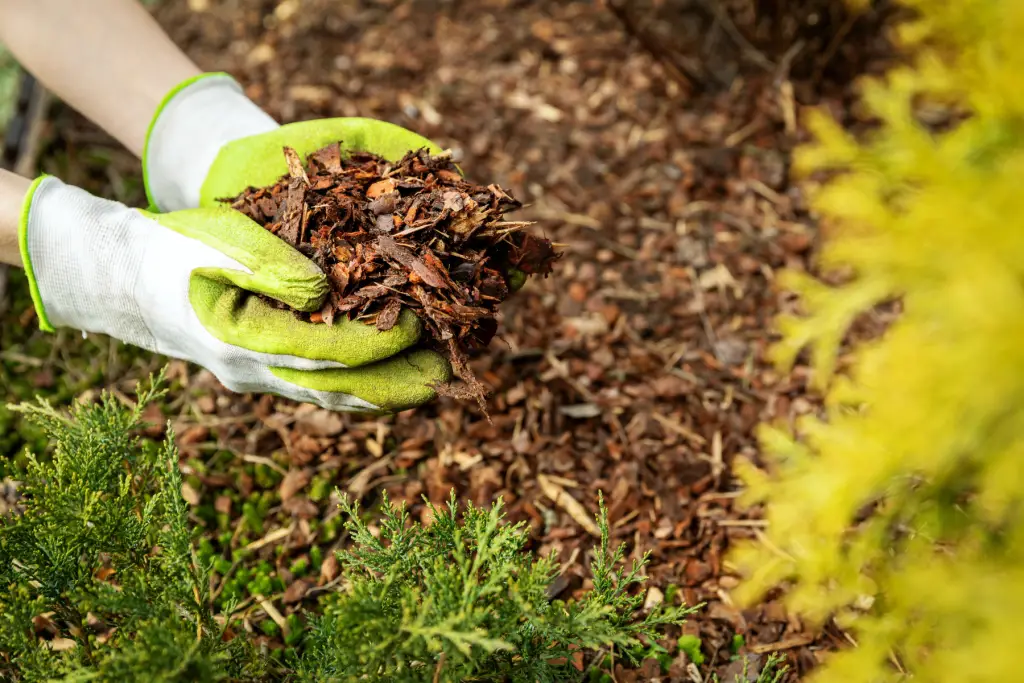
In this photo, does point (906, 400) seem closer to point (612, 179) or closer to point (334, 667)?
point (334, 667)

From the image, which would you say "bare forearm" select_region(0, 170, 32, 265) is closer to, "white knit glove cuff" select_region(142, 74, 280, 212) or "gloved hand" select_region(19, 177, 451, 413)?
"gloved hand" select_region(19, 177, 451, 413)

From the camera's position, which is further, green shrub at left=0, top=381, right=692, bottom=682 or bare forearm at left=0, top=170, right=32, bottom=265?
bare forearm at left=0, top=170, right=32, bottom=265

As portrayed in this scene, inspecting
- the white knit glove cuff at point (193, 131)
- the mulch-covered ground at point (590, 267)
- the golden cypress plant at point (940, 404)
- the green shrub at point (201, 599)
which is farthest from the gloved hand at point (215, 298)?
the golden cypress plant at point (940, 404)

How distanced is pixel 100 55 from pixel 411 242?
1.53m

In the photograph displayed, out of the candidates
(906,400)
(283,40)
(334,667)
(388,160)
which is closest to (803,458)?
(906,400)

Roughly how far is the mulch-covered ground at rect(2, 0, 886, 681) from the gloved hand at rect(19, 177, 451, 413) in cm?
79

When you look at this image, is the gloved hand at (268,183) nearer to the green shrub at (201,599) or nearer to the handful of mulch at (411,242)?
the handful of mulch at (411,242)

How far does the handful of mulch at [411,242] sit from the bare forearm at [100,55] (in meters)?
0.76

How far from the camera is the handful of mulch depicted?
6.60 feet

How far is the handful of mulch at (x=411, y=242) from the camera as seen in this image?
6.60 feet

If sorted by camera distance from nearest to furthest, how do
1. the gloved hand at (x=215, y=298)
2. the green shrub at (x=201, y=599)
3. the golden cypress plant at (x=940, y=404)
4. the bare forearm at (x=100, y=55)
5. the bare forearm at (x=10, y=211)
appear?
the golden cypress plant at (x=940, y=404) < the green shrub at (x=201, y=599) < the gloved hand at (x=215, y=298) < the bare forearm at (x=10, y=211) < the bare forearm at (x=100, y=55)

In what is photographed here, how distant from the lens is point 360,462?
2.86 m

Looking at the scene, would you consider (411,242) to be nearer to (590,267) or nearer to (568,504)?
(568,504)

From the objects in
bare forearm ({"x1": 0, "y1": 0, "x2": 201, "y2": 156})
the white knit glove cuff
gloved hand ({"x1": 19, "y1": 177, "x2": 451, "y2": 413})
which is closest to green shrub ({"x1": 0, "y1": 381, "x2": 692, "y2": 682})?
gloved hand ({"x1": 19, "y1": 177, "x2": 451, "y2": 413})
